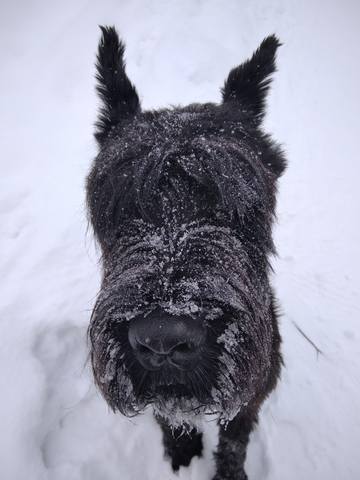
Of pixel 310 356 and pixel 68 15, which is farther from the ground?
pixel 68 15

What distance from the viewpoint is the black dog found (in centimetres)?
187

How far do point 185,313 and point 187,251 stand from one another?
1.72ft

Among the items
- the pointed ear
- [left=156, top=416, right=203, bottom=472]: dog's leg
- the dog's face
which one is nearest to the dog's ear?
the dog's face

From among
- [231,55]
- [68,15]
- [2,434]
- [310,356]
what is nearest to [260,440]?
[310,356]

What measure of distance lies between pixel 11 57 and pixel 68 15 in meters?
3.90

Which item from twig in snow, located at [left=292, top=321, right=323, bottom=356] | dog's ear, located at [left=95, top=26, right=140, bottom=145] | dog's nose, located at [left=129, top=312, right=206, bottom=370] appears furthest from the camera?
twig in snow, located at [left=292, top=321, right=323, bottom=356]

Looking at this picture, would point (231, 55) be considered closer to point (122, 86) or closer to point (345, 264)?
point (345, 264)

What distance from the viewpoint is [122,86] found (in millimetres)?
3135

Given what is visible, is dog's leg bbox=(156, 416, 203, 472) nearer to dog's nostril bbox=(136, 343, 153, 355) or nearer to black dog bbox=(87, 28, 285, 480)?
black dog bbox=(87, 28, 285, 480)

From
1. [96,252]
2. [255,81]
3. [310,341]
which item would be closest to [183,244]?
[255,81]

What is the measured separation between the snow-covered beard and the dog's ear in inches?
57.0

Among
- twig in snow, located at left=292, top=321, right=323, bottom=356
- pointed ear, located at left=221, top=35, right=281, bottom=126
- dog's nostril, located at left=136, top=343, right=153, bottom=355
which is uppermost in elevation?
pointed ear, located at left=221, top=35, right=281, bottom=126

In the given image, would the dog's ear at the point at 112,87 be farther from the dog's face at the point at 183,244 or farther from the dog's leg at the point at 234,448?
the dog's leg at the point at 234,448

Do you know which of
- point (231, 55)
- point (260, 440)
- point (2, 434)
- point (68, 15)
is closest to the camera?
point (2, 434)
